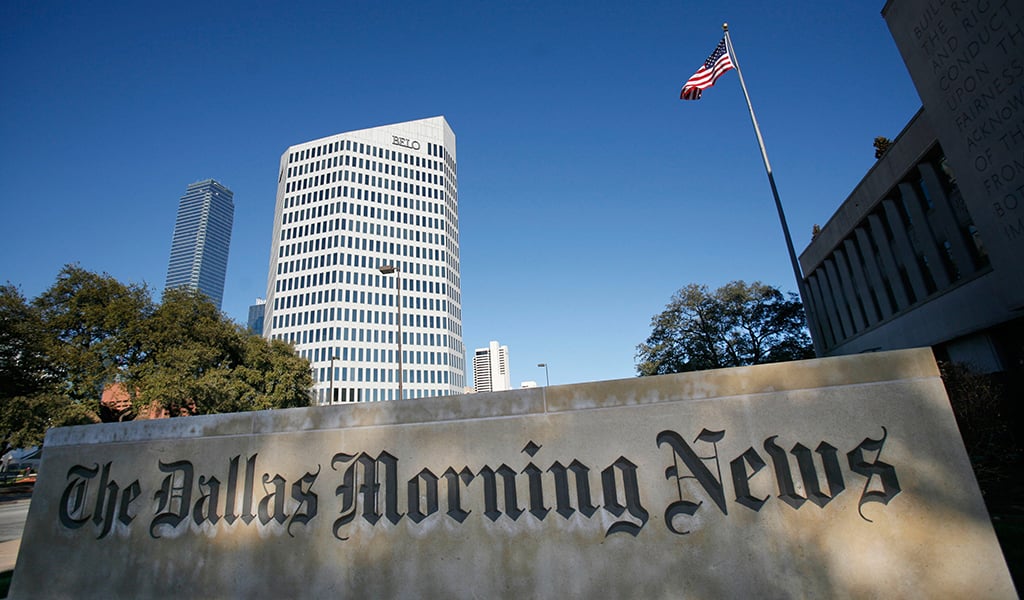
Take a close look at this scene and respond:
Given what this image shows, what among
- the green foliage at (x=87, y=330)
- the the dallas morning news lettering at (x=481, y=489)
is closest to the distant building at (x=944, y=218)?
the the dallas morning news lettering at (x=481, y=489)

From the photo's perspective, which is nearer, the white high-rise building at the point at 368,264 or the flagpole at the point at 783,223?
the flagpole at the point at 783,223

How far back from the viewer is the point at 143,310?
31891 millimetres

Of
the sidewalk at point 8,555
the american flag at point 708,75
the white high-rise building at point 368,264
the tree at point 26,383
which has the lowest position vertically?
the sidewalk at point 8,555

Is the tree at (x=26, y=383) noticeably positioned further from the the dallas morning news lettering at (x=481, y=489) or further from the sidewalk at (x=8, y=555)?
the the dallas morning news lettering at (x=481, y=489)

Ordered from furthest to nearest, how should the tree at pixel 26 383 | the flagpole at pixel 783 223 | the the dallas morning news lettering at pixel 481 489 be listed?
1. the tree at pixel 26 383
2. the flagpole at pixel 783 223
3. the the dallas morning news lettering at pixel 481 489

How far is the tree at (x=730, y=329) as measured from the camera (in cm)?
3938

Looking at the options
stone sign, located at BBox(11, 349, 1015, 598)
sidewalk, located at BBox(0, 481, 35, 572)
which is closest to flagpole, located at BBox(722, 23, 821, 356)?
stone sign, located at BBox(11, 349, 1015, 598)

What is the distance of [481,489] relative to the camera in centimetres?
500

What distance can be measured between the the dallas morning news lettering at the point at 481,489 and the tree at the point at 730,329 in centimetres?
3665

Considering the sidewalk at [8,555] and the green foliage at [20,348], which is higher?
the green foliage at [20,348]

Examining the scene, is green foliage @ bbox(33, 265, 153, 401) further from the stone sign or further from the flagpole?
the flagpole

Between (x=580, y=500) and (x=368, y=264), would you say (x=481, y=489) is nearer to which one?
(x=580, y=500)

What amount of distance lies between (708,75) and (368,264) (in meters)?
84.2

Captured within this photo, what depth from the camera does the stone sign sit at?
4.33 m
